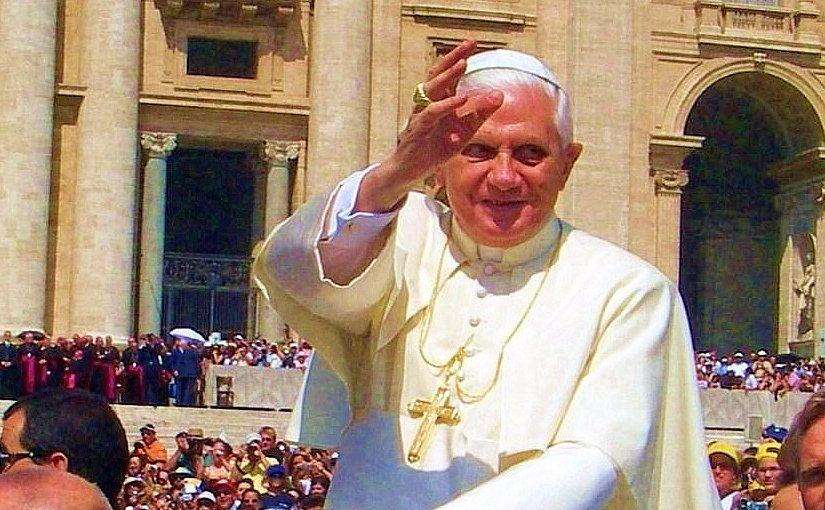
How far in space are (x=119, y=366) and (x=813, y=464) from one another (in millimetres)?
21420

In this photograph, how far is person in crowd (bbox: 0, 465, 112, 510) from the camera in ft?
7.88

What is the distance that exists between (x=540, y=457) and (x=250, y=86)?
29.5m

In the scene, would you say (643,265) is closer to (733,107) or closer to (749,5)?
(749,5)

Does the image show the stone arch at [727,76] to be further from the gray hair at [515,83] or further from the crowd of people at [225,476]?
the gray hair at [515,83]

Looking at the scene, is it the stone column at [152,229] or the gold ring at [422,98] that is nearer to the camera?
the gold ring at [422,98]

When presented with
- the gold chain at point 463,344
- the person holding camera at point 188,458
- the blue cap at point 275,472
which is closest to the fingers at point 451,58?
the gold chain at point 463,344

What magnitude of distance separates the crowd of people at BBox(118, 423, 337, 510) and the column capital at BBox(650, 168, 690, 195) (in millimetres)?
17269

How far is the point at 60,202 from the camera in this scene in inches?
1239

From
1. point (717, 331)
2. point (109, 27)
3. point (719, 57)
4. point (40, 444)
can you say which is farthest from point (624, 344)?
point (717, 331)

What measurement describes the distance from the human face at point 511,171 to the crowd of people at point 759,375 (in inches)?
934

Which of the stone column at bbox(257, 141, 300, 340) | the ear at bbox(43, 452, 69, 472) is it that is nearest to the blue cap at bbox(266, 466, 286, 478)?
the ear at bbox(43, 452, 69, 472)

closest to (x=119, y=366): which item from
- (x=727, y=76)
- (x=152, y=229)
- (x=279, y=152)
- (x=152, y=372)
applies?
(x=152, y=372)

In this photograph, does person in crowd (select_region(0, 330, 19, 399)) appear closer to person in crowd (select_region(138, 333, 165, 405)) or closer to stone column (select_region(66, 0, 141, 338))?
person in crowd (select_region(138, 333, 165, 405))

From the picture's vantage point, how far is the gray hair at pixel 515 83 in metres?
3.60
